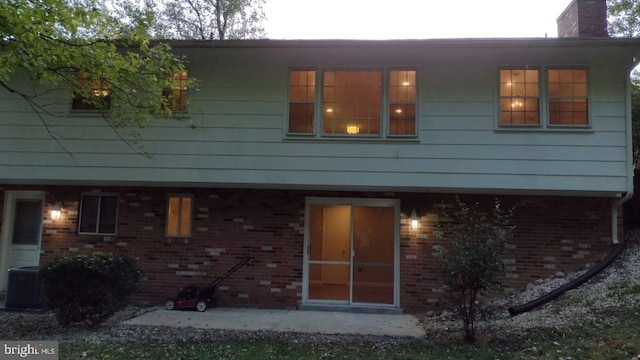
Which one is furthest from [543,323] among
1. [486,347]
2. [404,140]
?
[404,140]

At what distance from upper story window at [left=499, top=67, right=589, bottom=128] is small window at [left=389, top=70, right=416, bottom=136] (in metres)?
1.62

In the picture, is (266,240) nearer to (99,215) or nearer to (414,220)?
(414,220)

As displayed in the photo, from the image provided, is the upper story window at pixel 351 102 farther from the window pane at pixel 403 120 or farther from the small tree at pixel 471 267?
the small tree at pixel 471 267

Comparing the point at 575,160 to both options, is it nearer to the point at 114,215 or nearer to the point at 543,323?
the point at 543,323

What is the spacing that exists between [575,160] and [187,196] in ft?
24.7

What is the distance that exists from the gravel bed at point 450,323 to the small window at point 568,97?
9.50 feet

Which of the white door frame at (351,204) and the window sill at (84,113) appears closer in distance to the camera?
the window sill at (84,113)

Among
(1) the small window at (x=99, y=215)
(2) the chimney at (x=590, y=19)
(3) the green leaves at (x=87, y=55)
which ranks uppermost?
(2) the chimney at (x=590, y=19)

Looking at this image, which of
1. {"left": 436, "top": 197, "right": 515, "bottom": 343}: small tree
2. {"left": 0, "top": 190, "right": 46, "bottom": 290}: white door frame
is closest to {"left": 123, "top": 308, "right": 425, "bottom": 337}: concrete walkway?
{"left": 436, "top": 197, "right": 515, "bottom": 343}: small tree

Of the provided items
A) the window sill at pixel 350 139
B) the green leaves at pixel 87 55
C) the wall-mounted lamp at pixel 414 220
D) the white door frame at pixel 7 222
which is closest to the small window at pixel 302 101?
the window sill at pixel 350 139

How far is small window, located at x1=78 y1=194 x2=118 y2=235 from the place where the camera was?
394 inches

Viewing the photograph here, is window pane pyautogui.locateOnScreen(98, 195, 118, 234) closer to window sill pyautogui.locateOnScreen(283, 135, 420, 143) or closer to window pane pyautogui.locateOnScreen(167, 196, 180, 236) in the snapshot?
window pane pyautogui.locateOnScreen(167, 196, 180, 236)

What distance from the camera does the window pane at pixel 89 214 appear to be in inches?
395

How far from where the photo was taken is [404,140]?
28.4 ft
